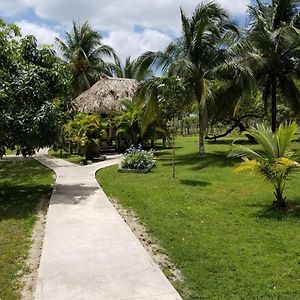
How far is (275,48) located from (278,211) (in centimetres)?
1085

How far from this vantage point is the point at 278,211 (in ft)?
25.2

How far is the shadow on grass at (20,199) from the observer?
7.86 m

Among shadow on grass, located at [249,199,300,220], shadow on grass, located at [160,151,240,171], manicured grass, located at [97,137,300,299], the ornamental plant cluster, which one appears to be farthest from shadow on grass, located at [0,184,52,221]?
shadow on grass, located at [160,151,240,171]

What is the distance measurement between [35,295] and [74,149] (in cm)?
1842

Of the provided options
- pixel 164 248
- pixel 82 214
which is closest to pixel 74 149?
pixel 82 214

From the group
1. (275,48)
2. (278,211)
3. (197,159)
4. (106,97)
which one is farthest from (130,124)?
(278,211)

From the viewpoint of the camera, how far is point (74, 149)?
22.2m

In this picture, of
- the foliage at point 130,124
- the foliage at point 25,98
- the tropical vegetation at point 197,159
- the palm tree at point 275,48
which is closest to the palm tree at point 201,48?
the tropical vegetation at point 197,159

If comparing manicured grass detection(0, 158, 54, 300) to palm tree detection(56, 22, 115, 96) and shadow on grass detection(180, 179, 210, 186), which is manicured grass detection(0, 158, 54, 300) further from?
palm tree detection(56, 22, 115, 96)

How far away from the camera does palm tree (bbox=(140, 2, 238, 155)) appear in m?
16.4

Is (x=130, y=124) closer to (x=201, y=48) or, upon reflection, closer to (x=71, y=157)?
(x=71, y=157)

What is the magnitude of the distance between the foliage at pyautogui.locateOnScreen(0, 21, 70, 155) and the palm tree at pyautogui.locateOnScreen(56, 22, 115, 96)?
20324 millimetres

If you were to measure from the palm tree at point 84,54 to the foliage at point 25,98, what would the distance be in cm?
2032

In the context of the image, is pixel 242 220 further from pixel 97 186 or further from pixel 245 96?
pixel 245 96
